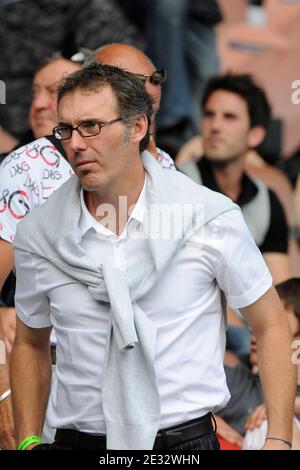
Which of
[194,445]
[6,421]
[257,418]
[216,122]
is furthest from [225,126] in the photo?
[194,445]

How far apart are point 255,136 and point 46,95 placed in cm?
147

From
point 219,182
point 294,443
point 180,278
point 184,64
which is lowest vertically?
point 294,443

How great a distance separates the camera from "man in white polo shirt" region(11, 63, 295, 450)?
3852 millimetres

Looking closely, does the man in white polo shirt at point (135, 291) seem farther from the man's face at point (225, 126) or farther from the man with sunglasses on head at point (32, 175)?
the man's face at point (225, 126)

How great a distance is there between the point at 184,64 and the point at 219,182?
69cm

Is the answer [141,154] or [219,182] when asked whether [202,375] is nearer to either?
[141,154]

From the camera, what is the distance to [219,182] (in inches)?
267

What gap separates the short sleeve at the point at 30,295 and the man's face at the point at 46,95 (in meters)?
1.67

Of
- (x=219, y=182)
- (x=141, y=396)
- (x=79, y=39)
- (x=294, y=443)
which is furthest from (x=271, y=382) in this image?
(x=79, y=39)

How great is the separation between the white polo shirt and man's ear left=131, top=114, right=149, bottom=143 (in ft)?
0.64

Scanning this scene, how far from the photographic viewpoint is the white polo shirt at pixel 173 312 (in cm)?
388

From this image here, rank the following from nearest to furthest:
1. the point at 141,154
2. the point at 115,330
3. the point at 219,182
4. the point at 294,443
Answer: the point at 115,330 → the point at 141,154 → the point at 294,443 → the point at 219,182

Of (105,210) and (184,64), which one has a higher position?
(105,210)

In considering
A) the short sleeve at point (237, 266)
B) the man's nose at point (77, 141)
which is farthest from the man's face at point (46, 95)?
the short sleeve at point (237, 266)
